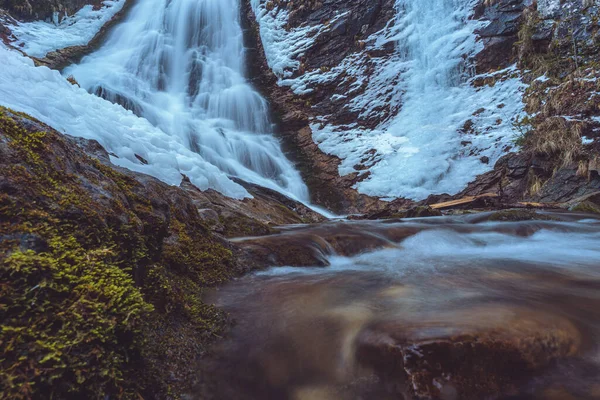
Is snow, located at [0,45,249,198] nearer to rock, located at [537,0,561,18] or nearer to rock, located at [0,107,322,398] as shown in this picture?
rock, located at [0,107,322,398]

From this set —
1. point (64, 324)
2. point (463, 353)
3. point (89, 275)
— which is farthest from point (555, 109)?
point (64, 324)

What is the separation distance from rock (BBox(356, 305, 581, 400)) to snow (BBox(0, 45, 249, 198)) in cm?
439

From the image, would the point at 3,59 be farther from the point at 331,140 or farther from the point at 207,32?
the point at 207,32

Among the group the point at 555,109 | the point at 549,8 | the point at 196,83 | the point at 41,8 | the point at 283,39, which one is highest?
the point at 41,8

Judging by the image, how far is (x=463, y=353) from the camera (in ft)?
4.08

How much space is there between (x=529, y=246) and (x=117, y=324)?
170 inches

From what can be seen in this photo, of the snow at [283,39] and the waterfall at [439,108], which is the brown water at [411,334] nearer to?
the waterfall at [439,108]

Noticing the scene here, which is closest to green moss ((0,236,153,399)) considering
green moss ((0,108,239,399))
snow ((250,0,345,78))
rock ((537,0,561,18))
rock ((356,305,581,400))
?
green moss ((0,108,239,399))

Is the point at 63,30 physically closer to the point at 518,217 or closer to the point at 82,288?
the point at 518,217

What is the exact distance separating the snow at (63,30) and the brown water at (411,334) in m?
19.6

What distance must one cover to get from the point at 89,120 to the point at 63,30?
18.1 metres

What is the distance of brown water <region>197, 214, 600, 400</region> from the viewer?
124cm

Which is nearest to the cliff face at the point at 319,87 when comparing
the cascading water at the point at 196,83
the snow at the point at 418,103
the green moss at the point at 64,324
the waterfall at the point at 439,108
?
the snow at the point at 418,103

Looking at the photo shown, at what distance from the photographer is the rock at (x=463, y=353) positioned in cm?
121
